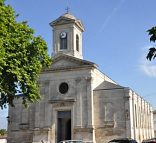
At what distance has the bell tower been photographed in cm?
4491

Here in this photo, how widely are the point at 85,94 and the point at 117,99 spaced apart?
3.77 metres

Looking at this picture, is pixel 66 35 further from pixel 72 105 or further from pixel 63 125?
pixel 63 125

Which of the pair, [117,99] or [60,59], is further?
[60,59]

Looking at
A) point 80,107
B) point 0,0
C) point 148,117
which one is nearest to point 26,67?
point 0,0

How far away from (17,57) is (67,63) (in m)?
19.1

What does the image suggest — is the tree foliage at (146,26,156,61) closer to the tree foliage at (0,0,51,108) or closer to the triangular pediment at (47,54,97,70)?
the tree foliage at (0,0,51,108)

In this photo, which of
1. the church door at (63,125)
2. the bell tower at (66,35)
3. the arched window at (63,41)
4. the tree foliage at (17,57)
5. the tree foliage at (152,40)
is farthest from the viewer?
the arched window at (63,41)

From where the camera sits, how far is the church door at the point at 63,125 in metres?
42.3

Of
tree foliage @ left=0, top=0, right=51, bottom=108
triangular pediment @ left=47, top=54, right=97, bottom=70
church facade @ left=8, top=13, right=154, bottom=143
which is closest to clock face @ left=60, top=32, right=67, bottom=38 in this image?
church facade @ left=8, top=13, right=154, bottom=143

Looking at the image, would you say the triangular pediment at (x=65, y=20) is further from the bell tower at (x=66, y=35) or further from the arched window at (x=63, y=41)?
the arched window at (x=63, y=41)

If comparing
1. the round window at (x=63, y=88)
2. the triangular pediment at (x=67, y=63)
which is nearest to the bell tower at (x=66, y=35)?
the triangular pediment at (x=67, y=63)

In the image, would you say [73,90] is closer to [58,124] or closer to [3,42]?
[58,124]

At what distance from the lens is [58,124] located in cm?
4262

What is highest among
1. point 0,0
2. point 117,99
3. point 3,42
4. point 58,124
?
point 0,0
